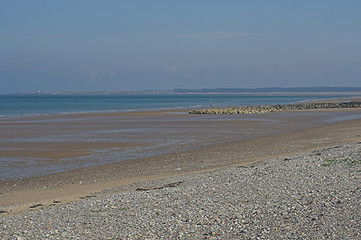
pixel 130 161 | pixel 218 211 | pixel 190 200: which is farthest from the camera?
pixel 130 161

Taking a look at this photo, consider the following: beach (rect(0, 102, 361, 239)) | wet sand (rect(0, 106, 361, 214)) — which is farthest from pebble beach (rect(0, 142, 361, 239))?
wet sand (rect(0, 106, 361, 214))

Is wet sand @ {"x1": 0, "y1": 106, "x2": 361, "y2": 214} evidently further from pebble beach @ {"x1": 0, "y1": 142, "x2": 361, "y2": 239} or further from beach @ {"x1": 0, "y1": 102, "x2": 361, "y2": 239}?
pebble beach @ {"x1": 0, "y1": 142, "x2": 361, "y2": 239}

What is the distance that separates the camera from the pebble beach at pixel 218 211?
8188 millimetres

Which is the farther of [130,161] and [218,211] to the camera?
[130,161]

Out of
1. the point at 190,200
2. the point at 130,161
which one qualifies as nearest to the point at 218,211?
the point at 190,200

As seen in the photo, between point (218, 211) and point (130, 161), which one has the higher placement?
point (218, 211)

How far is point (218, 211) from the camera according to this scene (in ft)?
31.2

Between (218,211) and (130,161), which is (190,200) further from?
(130,161)

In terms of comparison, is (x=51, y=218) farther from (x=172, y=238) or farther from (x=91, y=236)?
(x=172, y=238)

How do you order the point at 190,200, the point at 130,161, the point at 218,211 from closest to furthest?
the point at 218,211 → the point at 190,200 → the point at 130,161

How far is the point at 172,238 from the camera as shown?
7.97 m

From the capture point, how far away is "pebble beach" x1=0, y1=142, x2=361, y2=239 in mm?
8188

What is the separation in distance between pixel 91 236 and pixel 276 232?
315 cm

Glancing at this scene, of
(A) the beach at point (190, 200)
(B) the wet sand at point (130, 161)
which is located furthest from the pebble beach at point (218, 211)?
(B) the wet sand at point (130, 161)
